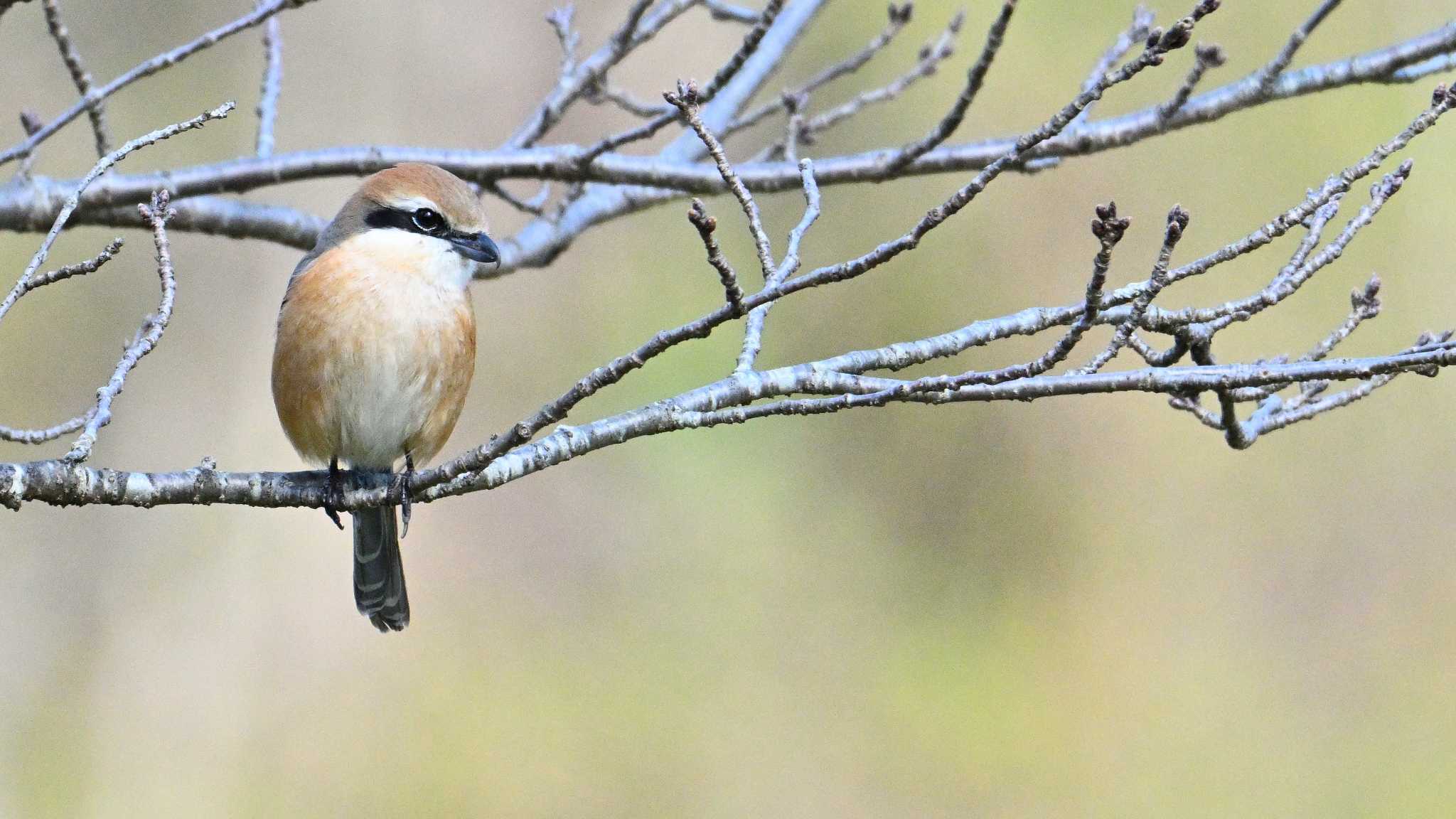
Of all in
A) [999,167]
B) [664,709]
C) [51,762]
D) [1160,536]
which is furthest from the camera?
[1160,536]

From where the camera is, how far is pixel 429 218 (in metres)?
3.52

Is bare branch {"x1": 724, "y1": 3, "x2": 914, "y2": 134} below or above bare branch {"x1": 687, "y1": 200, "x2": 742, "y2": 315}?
above

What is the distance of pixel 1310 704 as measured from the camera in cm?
658

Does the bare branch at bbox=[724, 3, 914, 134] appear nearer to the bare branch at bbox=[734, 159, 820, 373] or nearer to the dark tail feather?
the bare branch at bbox=[734, 159, 820, 373]

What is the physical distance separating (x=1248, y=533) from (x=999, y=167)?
5366 millimetres

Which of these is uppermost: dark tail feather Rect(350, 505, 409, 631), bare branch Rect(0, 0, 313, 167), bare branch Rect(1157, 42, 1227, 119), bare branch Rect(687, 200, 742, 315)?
bare branch Rect(0, 0, 313, 167)

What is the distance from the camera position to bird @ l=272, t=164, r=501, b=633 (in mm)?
3461

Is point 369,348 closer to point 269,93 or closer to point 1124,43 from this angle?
point 269,93

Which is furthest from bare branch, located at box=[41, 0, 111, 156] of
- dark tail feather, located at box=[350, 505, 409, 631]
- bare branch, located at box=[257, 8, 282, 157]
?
dark tail feather, located at box=[350, 505, 409, 631]

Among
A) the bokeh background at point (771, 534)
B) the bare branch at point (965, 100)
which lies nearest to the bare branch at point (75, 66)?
the bare branch at point (965, 100)

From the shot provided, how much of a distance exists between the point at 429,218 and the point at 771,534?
3686 mm

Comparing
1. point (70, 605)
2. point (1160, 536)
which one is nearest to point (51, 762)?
point (70, 605)

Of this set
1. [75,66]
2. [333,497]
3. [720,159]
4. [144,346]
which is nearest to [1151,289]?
[720,159]

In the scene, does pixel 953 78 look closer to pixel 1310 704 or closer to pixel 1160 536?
pixel 1160 536
